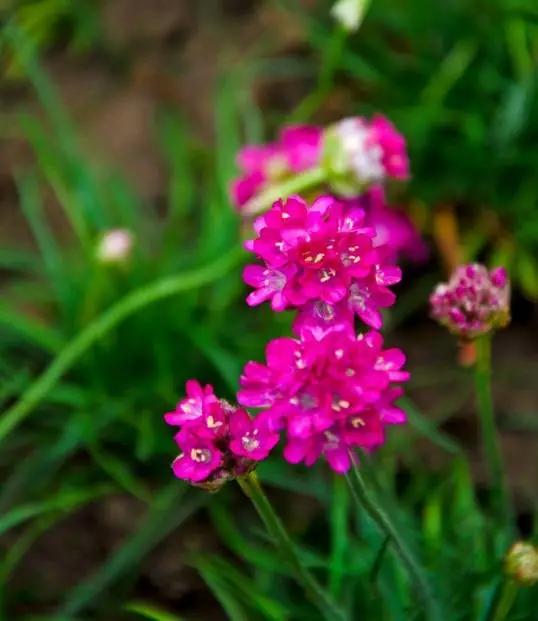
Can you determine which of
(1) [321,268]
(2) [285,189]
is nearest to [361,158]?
(2) [285,189]

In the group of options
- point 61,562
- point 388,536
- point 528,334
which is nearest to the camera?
point 388,536

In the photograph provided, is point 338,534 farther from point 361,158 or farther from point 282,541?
point 361,158

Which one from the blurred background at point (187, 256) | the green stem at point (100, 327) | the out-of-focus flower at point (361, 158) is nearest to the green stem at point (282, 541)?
the blurred background at point (187, 256)

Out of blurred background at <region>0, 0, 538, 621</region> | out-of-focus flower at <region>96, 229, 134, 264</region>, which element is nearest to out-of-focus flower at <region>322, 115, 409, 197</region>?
blurred background at <region>0, 0, 538, 621</region>

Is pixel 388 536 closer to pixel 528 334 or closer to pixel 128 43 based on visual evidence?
pixel 528 334

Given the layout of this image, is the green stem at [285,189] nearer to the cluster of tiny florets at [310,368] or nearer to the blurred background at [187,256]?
the blurred background at [187,256]

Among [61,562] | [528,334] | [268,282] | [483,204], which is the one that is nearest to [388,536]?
[268,282]
